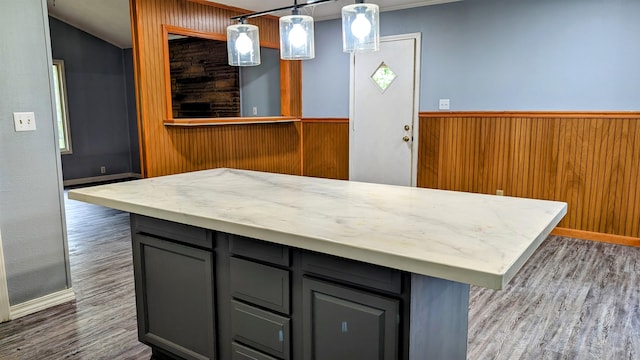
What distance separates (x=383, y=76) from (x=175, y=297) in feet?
13.3

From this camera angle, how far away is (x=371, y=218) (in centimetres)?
165

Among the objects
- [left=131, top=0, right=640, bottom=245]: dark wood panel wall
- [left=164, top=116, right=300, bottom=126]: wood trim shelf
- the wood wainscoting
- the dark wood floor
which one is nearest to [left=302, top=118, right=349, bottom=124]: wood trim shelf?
[left=164, top=116, right=300, bottom=126]: wood trim shelf

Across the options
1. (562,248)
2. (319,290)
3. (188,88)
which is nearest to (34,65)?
(319,290)

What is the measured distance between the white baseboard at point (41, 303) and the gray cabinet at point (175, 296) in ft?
3.44

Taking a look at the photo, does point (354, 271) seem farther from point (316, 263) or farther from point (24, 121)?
point (24, 121)

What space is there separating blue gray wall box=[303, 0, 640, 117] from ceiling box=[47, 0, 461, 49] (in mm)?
362

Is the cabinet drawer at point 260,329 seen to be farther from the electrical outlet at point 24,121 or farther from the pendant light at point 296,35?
the electrical outlet at point 24,121

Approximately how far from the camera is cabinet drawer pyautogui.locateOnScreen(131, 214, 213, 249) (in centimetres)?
193

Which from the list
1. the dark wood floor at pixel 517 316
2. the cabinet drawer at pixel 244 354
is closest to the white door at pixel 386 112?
the dark wood floor at pixel 517 316

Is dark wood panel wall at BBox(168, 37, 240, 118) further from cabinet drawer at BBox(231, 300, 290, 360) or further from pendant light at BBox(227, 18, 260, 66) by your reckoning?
cabinet drawer at BBox(231, 300, 290, 360)

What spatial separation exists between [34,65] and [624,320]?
3892mm

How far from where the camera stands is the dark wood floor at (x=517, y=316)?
2.44 meters

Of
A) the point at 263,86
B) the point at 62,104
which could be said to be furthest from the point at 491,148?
the point at 62,104

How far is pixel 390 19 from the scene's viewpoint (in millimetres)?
5340
